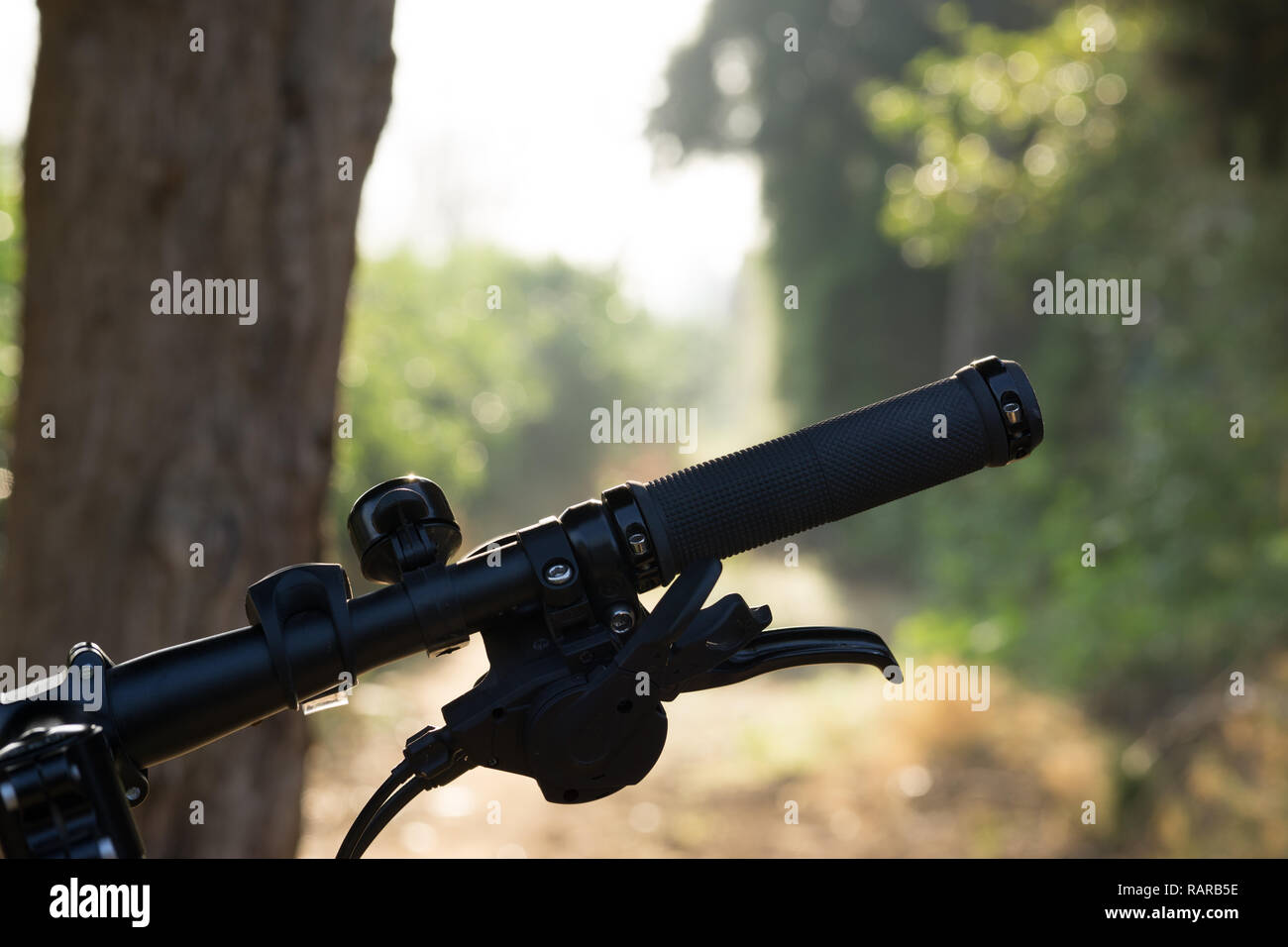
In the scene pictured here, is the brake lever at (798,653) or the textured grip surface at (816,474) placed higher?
the textured grip surface at (816,474)

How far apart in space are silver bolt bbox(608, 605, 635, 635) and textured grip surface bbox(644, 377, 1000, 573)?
0.25 ft

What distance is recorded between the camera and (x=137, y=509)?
115 inches

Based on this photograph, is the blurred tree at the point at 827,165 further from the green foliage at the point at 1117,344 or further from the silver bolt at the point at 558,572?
the silver bolt at the point at 558,572

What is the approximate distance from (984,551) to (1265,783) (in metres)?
4.90

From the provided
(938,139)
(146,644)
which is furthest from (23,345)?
(938,139)

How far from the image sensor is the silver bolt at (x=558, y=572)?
112cm

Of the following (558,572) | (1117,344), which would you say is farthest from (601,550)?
(1117,344)

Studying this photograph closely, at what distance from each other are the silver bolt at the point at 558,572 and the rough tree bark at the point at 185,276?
203 cm

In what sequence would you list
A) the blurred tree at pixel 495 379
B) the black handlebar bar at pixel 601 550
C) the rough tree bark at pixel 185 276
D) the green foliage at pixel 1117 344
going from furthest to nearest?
the blurred tree at pixel 495 379 < the green foliage at pixel 1117 344 < the rough tree bark at pixel 185 276 < the black handlebar bar at pixel 601 550

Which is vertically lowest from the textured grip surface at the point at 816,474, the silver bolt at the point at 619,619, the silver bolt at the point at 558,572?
the silver bolt at the point at 619,619

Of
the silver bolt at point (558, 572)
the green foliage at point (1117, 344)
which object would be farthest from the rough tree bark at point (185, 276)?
the green foliage at point (1117, 344)

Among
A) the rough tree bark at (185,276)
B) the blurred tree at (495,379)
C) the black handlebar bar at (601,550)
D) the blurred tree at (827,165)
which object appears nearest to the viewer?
the black handlebar bar at (601,550)

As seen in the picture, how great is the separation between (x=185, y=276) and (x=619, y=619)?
2.22 meters

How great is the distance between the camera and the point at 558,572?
→ 112cm
